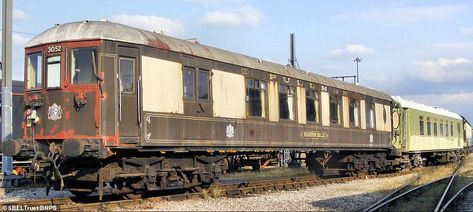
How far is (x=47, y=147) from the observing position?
11266 mm

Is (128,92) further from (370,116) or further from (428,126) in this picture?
(428,126)

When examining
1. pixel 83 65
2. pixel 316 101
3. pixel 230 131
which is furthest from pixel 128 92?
pixel 316 101

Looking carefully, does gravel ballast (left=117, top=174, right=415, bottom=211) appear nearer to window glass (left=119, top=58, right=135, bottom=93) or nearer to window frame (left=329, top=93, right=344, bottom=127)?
window glass (left=119, top=58, right=135, bottom=93)

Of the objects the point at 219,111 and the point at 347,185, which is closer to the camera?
the point at 219,111

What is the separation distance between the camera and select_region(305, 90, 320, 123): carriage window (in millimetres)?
17797

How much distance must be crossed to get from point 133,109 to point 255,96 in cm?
480

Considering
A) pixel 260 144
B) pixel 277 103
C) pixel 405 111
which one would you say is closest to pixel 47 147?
pixel 260 144

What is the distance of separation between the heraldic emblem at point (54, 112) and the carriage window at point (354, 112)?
41.5 ft

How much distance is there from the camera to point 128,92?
11164mm

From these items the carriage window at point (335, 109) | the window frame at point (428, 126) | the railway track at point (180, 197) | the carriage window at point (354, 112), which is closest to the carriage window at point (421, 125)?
the window frame at point (428, 126)

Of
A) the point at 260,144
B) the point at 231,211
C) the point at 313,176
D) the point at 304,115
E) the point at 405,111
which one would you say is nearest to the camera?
the point at 231,211

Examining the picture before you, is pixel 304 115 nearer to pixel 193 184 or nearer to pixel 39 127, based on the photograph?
pixel 193 184

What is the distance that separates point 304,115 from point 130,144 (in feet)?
25.8

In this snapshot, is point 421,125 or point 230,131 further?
point 421,125
